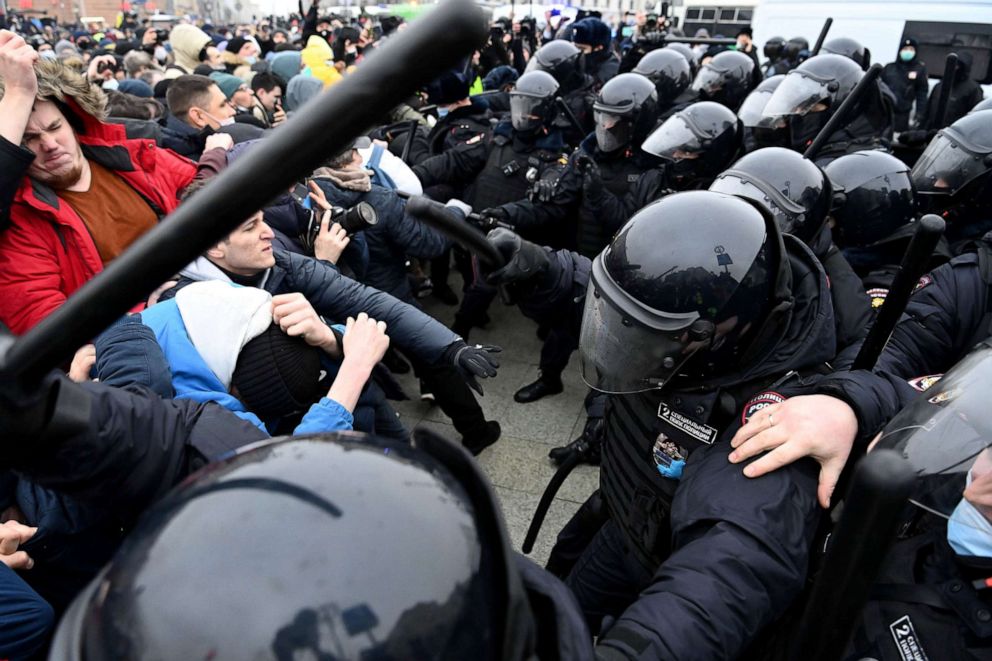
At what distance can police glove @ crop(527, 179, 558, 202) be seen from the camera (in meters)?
4.62

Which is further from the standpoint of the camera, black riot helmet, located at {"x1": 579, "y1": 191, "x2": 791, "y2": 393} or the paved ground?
the paved ground

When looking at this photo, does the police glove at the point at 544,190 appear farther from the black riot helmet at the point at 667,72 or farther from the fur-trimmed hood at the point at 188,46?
the fur-trimmed hood at the point at 188,46

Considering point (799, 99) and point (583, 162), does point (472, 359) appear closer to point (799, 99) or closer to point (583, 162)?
point (583, 162)

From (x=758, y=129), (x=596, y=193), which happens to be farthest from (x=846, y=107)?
(x=596, y=193)

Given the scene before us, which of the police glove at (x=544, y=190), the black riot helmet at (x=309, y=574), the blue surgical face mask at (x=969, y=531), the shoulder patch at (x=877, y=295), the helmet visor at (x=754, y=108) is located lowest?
the police glove at (x=544, y=190)

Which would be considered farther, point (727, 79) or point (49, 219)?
point (727, 79)

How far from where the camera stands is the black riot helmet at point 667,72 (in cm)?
665

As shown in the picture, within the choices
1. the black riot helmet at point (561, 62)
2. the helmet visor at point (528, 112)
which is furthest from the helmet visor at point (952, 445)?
the black riot helmet at point (561, 62)

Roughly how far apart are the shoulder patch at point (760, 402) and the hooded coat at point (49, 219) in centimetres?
229

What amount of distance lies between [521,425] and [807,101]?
312 centimetres

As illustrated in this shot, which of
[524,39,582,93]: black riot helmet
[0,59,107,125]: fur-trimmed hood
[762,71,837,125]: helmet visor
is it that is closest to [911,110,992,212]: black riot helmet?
[762,71,837,125]: helmet visor

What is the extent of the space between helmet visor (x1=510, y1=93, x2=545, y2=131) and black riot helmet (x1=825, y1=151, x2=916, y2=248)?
2545 millimetres

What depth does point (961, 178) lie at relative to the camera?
3184 mm

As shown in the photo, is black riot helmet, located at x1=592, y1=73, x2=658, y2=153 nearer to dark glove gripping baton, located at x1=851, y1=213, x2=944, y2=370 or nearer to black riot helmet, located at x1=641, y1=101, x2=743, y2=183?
black riot helmet, located at x1=641, y1=101, x2=743, y2=183
